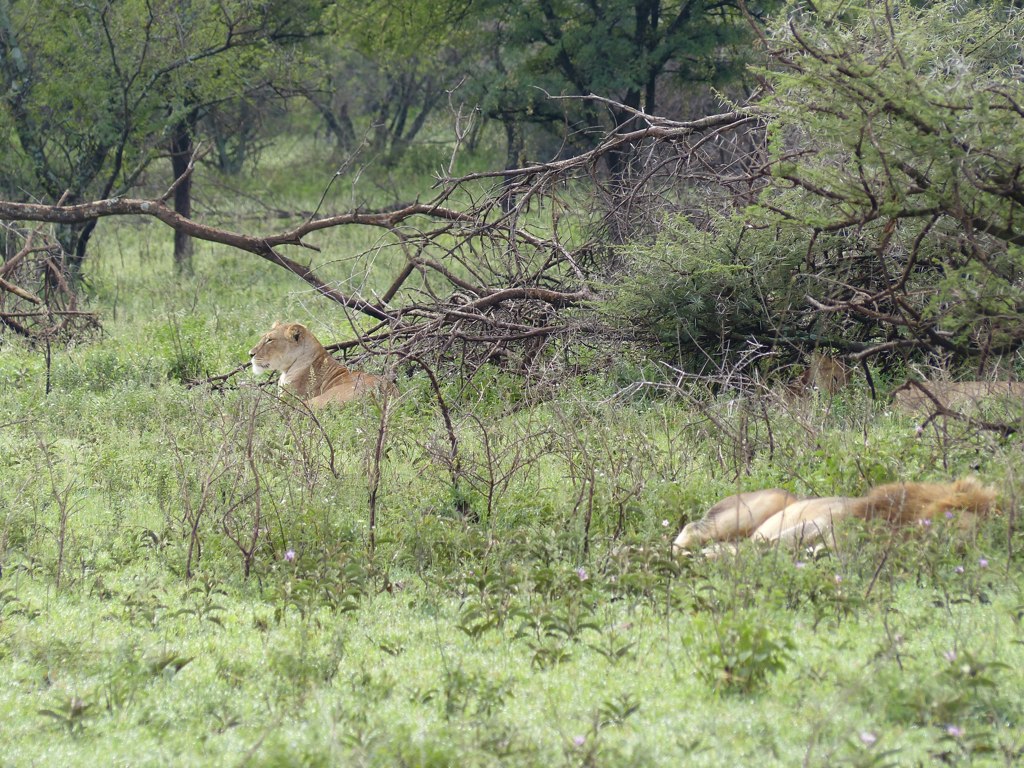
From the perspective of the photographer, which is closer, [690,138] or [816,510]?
[816,510]

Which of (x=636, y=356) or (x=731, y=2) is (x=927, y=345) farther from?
(x=731, y=2)

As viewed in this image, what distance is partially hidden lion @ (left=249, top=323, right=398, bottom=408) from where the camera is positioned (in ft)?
33.1

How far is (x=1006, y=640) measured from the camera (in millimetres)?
4230

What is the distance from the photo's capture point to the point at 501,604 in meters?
4.94

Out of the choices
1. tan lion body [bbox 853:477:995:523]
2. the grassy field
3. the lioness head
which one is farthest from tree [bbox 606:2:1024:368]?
the lioness head

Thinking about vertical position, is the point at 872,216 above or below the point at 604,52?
below

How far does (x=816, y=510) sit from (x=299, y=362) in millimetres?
5874

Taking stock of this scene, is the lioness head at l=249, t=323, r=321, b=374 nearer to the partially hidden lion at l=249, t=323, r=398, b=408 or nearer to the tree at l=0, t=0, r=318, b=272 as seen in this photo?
the partially hidden lion at l=249, t=323, r=398, b=408

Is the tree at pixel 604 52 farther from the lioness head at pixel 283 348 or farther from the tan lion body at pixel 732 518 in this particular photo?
the tan lion body at pixel 732 518

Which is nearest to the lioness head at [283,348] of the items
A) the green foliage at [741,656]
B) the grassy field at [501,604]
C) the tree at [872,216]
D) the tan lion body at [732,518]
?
the grassy field at [501,604]

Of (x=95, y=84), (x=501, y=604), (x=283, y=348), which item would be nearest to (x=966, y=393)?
(x=501, y=604)

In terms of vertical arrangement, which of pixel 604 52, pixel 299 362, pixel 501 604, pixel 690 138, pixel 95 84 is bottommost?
pixel 299 362

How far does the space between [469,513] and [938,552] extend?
2.34m

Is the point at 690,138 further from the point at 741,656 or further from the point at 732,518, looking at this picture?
the point at 741,656
